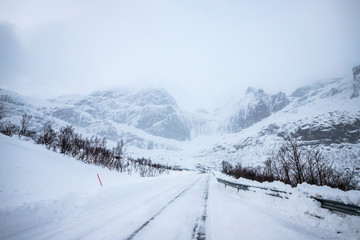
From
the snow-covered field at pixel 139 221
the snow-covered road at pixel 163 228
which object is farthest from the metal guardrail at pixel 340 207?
the snow-covered road at pixel 163 228

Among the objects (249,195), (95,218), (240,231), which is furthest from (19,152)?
(249,195)

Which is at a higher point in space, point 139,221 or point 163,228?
point 163,228

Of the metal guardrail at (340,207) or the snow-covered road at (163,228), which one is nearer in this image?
the snow-covered road at (163,228)

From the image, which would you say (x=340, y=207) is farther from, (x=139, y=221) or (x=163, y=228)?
(x=139, y=221)

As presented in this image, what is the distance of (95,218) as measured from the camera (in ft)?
18.1

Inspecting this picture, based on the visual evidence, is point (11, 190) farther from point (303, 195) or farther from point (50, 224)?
point (303, 195)

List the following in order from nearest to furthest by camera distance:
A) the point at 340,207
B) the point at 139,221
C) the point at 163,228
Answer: the point at 163,228 < the point at 340,207 < the point at 139,221

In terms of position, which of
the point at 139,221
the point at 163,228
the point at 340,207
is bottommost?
the point at 139,221

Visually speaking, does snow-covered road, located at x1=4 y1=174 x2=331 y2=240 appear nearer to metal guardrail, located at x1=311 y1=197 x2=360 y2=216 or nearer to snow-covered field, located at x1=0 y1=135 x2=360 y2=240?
snow-covered field, located at x1=0 y1=135 x2=360 y2=240

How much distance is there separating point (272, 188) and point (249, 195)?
3066 mm

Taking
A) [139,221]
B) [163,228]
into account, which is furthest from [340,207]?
[139,221]

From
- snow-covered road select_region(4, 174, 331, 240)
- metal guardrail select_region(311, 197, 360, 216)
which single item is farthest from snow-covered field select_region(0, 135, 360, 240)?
metal guardrail select_region(311, 197, 360, 216)

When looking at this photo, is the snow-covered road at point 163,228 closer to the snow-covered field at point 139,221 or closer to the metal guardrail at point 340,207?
the snow-covered field at point 139,221

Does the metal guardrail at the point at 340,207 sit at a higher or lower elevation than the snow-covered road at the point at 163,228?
higher
